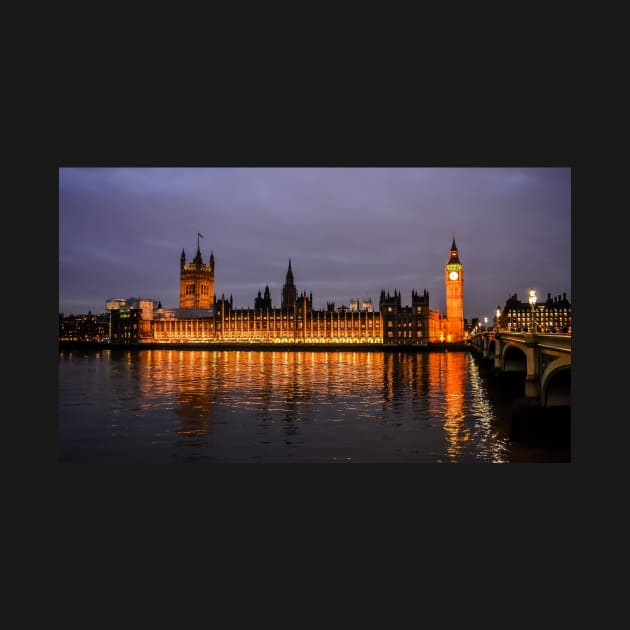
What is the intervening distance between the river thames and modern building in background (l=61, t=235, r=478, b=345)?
68.6 metres

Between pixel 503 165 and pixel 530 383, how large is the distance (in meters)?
6.52

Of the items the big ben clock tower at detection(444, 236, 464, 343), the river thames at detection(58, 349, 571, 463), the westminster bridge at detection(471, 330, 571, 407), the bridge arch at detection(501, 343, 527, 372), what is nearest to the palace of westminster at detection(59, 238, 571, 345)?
the big ben clock tower at detection(444, 236, 464, 343)

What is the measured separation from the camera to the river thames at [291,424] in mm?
13648

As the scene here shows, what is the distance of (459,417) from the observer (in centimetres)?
1916

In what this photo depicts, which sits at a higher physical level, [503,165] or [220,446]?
[503,165]

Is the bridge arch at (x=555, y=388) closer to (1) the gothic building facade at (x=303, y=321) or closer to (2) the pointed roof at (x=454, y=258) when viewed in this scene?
(1) the gothic building facade at (x=303, y=321)

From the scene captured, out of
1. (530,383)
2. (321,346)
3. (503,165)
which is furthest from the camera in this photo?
(321,346)

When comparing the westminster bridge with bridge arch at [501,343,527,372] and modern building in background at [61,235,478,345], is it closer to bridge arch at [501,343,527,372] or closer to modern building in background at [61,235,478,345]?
bridge arch at [501,343,527,372]

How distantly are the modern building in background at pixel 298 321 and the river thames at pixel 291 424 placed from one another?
68.6 m

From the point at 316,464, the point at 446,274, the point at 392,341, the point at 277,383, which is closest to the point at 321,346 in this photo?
the point at 392,341

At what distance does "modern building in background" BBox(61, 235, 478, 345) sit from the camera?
98.6 m

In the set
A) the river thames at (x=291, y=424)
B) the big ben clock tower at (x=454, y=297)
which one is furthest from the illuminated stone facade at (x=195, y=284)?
the river thames at (x=291, y=424)

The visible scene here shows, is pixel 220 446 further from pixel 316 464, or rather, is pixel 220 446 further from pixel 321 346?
pixel 321 346

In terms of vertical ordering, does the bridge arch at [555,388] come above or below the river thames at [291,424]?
above
